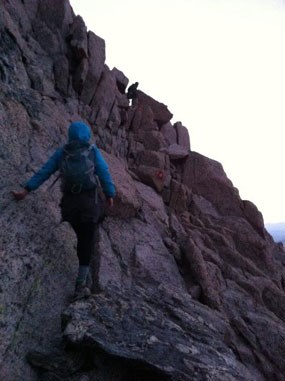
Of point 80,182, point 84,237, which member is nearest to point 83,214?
point 84,237

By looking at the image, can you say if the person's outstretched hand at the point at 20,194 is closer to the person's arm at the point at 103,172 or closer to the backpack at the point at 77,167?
the backpack at the point at 77,167

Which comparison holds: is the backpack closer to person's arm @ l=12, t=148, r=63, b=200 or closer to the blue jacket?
the blue jacket

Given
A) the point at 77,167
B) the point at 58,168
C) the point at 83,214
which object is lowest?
the point at 83,214

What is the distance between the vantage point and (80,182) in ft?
27.2

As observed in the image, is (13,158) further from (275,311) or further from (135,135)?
(135,135)

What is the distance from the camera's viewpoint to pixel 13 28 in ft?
50.9

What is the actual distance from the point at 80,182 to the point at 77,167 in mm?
425

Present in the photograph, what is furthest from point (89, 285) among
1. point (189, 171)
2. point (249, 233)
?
point (189, 171)

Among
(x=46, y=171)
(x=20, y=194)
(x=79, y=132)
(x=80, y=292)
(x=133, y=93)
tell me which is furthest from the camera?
(x=133, y=93)

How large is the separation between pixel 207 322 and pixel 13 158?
29.8ft

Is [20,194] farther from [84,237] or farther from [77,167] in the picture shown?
[84,237]

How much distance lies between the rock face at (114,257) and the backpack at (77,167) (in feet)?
7.58

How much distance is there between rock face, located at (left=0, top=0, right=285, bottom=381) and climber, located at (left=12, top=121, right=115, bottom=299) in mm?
1223

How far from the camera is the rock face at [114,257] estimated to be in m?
7.29
